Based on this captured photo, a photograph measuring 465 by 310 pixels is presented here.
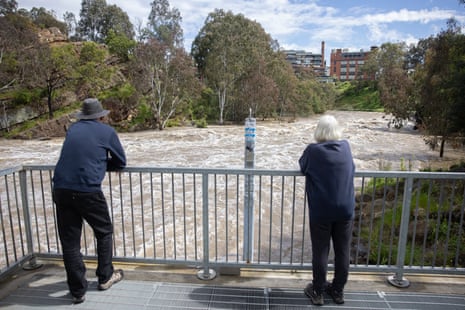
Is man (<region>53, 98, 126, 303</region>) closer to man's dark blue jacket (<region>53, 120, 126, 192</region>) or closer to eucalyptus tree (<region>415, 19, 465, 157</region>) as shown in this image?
man's dark blue jacket (<region>53, 120, 126, 192</region>)

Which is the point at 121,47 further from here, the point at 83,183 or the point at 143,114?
the point at 83,183

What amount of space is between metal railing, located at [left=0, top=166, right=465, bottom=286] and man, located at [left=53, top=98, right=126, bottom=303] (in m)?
0.42

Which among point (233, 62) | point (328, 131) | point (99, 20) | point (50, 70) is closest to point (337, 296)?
point (328, 131)

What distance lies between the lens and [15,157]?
16.9 meters

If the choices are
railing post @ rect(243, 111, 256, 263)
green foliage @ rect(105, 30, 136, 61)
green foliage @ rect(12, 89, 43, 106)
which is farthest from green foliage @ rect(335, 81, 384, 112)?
railing post @ rect(243, 111, 256, 263)

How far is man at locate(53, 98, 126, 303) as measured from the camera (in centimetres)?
276

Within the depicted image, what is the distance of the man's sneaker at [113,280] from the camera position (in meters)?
3.16

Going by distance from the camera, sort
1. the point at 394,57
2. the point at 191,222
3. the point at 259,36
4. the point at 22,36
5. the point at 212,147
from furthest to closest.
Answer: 1. the point at 394,57
2. the point at 259,36
3. the point at 22,36
4. the point at 212,147
5. the point at 191,222

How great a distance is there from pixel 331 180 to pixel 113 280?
7.44 ft

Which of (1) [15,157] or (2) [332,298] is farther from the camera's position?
(1) [15,157]

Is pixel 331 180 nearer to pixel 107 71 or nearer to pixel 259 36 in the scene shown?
pixel 107 71

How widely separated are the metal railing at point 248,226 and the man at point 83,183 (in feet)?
1.38

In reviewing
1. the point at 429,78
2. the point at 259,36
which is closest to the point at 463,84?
the point at 429,78

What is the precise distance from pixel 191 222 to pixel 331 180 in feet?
19.8
